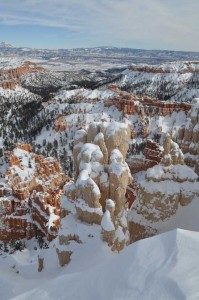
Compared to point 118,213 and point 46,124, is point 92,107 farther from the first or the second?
point 118,213

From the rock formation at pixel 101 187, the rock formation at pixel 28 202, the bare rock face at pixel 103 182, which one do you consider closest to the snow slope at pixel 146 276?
the rock formation at pixel 101 187

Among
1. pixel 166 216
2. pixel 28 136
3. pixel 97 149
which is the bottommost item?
pixel 28 136

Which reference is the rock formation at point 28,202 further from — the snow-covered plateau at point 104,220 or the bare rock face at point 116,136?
the bare rock face at point 116,136

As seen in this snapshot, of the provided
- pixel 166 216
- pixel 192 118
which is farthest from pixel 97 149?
pixel 192 118

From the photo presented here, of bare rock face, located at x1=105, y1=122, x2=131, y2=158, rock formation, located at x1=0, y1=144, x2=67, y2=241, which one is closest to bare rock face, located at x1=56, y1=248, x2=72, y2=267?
bare rock face, located at x1=105, y1=122, x2=131, y2=158

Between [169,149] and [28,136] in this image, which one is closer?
[169,149]

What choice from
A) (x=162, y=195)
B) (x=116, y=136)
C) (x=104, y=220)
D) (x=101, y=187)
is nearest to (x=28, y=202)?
(x=101, y=187)
